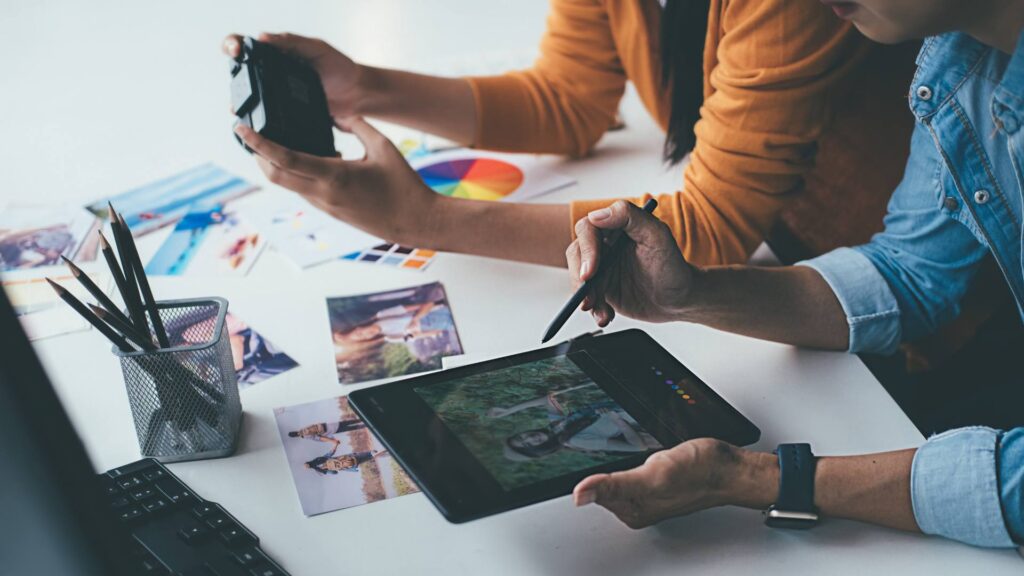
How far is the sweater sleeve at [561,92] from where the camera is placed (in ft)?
4.66

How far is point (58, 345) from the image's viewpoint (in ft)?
3.46

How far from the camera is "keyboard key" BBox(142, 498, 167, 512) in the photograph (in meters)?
0.81

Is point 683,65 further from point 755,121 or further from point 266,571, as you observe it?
point 266,571

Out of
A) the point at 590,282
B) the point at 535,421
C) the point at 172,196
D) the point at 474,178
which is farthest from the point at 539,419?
the point at 172,196

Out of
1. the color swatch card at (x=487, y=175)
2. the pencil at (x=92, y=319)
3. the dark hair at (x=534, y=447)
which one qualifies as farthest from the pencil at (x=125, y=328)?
the color swatch card at (x=487, y=175)

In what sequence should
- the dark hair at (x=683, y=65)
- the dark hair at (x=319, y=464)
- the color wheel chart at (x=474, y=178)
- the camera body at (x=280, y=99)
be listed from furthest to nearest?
the color wheel chart at (x=474, y=178) → the dark hair at (x=683, y=65) → the camera body at (x=280, y=99) → the dark hair at (x=319, y=464)

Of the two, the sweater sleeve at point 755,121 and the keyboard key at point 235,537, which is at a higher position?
the sweater sleeve at point 755,121

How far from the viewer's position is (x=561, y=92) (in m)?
1.48

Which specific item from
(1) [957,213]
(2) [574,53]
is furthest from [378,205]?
(1) [957,213]

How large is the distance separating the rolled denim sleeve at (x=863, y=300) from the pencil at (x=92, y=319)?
2.31 feet

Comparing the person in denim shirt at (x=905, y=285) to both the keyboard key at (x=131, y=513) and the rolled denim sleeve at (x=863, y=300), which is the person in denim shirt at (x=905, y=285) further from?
the keyboard key at (x=131, y=513)

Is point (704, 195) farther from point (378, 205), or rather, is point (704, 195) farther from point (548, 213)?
point (378, 205)

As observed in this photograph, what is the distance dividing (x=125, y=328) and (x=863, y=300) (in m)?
0.74

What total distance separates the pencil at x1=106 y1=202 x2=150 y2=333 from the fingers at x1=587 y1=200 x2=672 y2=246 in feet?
1.36
